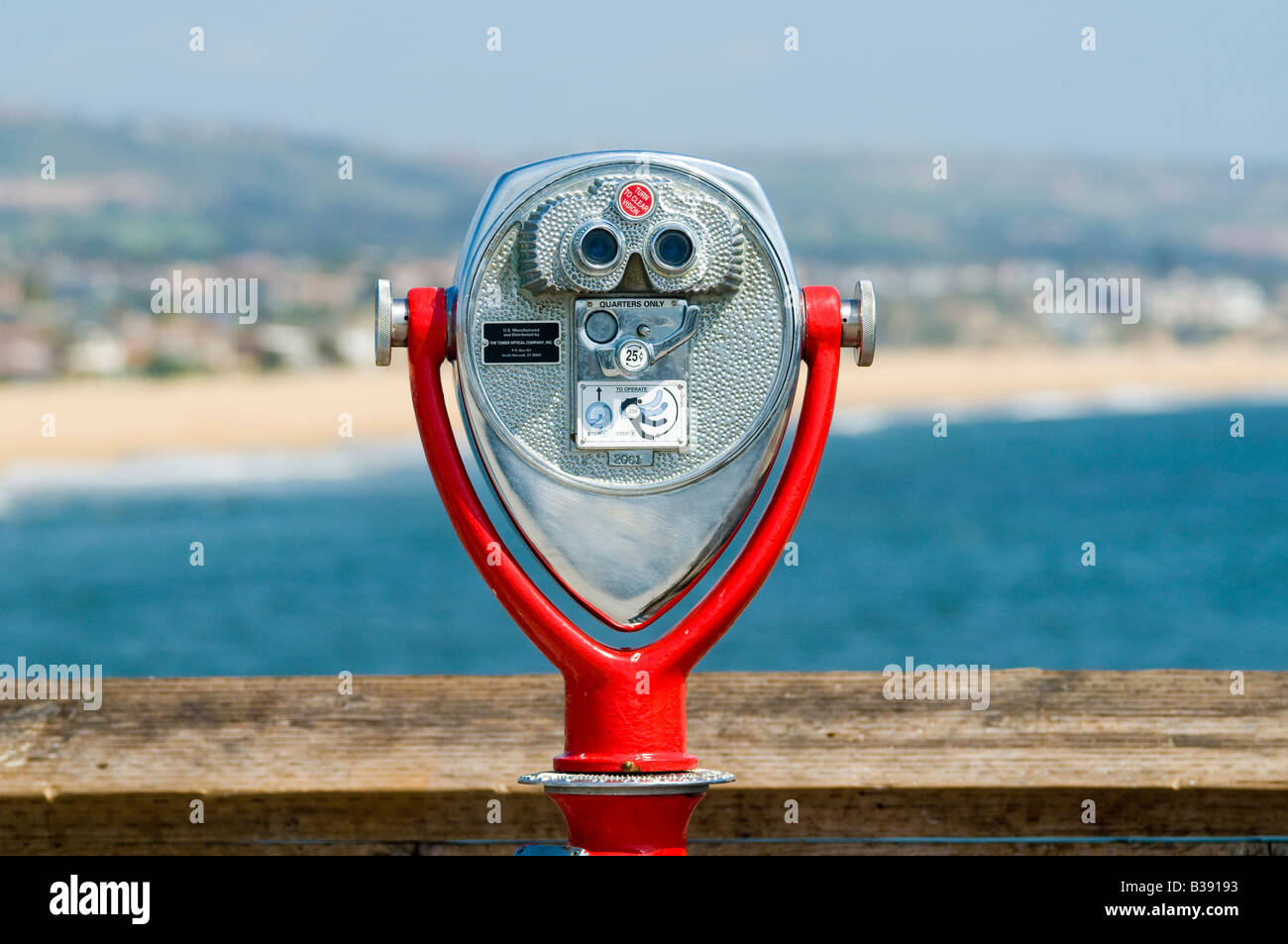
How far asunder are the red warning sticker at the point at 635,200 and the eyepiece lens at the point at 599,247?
34 mm

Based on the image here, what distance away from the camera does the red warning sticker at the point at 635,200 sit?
2.06 m

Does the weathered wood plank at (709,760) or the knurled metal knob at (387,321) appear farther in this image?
the weathered wood plank at (709,760)

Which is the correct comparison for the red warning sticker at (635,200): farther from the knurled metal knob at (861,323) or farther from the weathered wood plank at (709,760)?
the weathered wood plank at (709,760)

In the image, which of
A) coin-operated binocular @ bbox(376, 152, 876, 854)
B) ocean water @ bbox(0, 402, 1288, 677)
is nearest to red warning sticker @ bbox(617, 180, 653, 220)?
coin-operated binocular @ bbox(376, 152, 876, 854)

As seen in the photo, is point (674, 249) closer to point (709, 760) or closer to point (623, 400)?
point (623, 400)

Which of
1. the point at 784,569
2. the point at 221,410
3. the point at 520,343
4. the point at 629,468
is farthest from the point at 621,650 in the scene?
the point at 221,410

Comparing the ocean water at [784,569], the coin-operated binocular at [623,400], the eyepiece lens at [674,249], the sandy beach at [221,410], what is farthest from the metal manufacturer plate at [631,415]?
the sandy beach at [221,410]

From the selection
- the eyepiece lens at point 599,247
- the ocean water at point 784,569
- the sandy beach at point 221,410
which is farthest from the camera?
the sandy beach at point 221,410

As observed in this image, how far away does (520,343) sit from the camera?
2.06 metres

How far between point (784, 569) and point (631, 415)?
28.3m

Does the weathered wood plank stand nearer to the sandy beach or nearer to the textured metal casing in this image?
the textured metal casing

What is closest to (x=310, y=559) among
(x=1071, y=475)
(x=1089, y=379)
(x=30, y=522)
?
(x=30, y=522)

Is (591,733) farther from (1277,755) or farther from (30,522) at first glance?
(30,522)

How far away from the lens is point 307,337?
56375 mm
